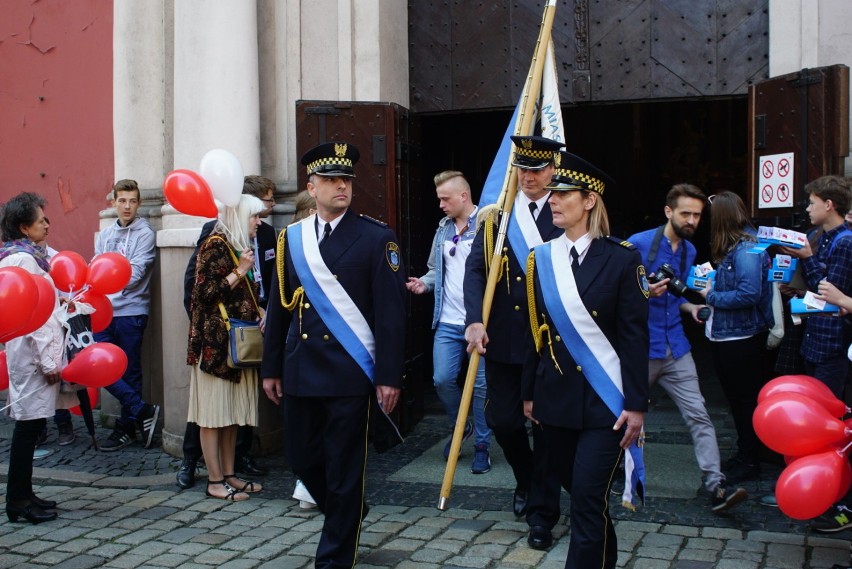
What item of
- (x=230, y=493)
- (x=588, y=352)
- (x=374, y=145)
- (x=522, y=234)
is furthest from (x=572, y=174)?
(x=374, y=145)

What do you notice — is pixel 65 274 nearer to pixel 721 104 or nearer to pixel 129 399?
pixel 129 399

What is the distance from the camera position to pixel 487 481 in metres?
6.48

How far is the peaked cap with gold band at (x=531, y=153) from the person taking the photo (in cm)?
516

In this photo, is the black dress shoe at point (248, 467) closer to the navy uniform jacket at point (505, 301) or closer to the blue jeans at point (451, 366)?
the blue jeans at point (451, 366)

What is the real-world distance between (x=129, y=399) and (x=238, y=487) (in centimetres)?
180

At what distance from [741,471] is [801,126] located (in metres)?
2.12

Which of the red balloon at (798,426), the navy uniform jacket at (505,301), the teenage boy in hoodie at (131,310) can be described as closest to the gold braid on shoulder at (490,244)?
the navy uniform jacket at (505,301)

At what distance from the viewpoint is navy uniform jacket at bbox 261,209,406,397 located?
4852 mm

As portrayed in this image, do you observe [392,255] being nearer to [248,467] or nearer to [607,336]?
[607,336]

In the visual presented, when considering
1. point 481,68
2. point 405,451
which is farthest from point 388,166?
point 405,451

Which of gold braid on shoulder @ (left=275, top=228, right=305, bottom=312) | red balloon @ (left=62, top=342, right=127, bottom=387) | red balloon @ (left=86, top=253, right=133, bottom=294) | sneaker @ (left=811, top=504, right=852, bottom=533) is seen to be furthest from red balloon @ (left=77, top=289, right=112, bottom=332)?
sneaker @ (left=811, top=504, right=852, bottom=533)

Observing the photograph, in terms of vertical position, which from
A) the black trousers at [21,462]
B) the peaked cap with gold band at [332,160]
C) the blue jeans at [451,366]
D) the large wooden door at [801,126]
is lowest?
the black trousers at [21,462]

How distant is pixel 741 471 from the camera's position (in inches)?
246

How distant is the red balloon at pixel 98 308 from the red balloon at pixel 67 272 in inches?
4.3
